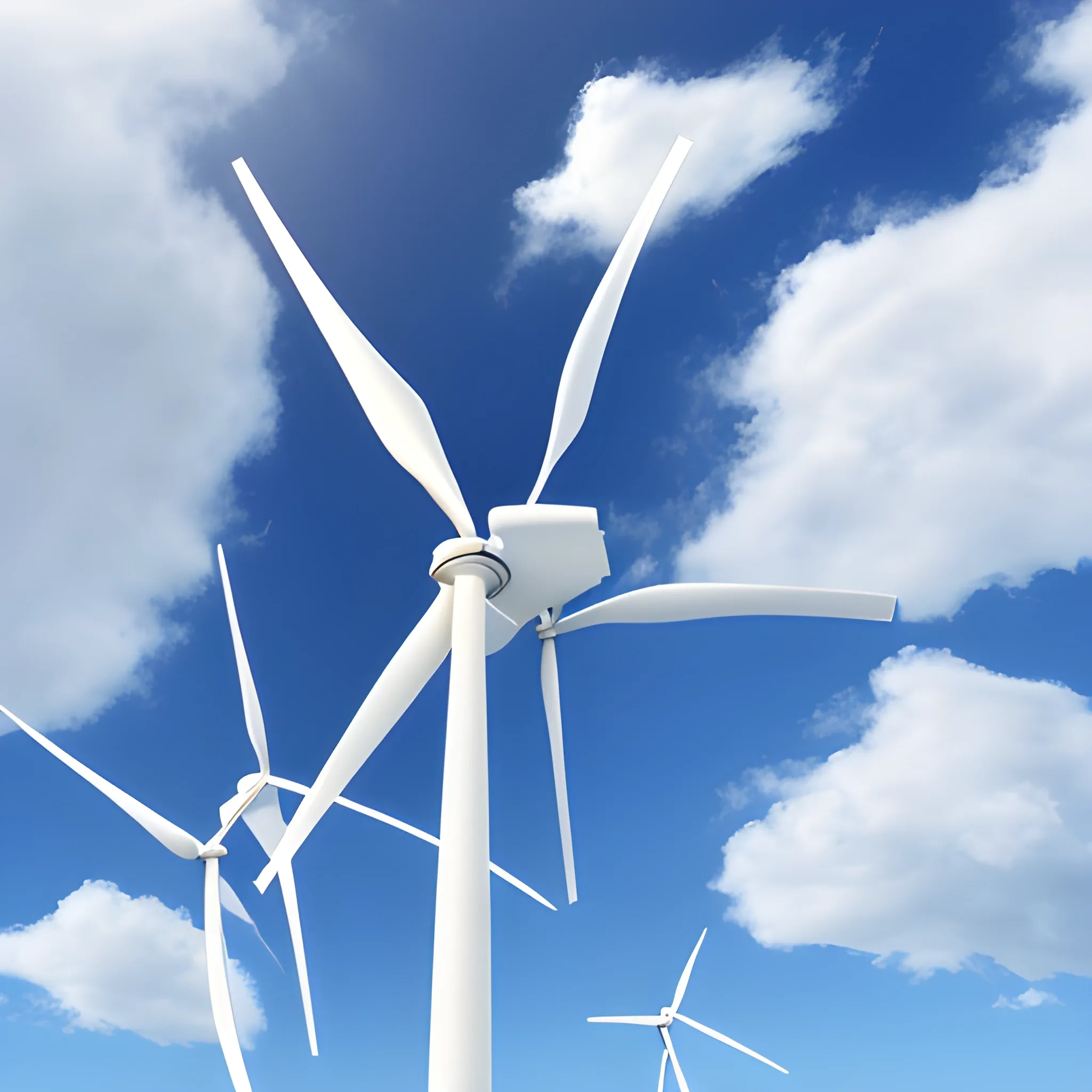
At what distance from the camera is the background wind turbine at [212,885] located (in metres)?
19.2

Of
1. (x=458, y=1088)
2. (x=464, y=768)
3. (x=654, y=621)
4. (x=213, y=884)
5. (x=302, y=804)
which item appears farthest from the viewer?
(x=213, y=884)

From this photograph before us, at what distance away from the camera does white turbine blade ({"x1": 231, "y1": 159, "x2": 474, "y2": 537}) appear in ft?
42.0

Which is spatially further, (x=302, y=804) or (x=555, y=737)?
(x=555, y=737)

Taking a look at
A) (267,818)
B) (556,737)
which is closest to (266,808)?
(267,818)

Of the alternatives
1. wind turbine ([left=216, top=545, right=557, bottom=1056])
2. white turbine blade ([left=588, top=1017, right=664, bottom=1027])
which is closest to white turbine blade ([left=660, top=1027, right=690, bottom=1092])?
white turbine blade ([left=588, top=1017, right=664, bottom=1027])

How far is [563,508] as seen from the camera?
12.8m

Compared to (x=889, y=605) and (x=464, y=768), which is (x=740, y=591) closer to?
(x=889, y=605)

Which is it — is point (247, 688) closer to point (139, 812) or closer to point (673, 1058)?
point (139, 812)

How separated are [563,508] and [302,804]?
565 centimetres

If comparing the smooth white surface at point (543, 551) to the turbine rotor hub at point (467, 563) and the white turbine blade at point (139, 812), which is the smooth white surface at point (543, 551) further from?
the white turbine blade at point (139, 812)

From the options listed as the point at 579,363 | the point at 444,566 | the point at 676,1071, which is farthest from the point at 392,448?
the point at 676,1071

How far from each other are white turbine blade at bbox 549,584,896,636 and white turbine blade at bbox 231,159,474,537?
417 centimetres

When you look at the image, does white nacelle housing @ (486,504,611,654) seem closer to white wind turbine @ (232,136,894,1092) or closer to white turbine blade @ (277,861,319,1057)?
white wind turbine @ (232,136,894,1092)

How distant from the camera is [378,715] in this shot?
38.6 feet
